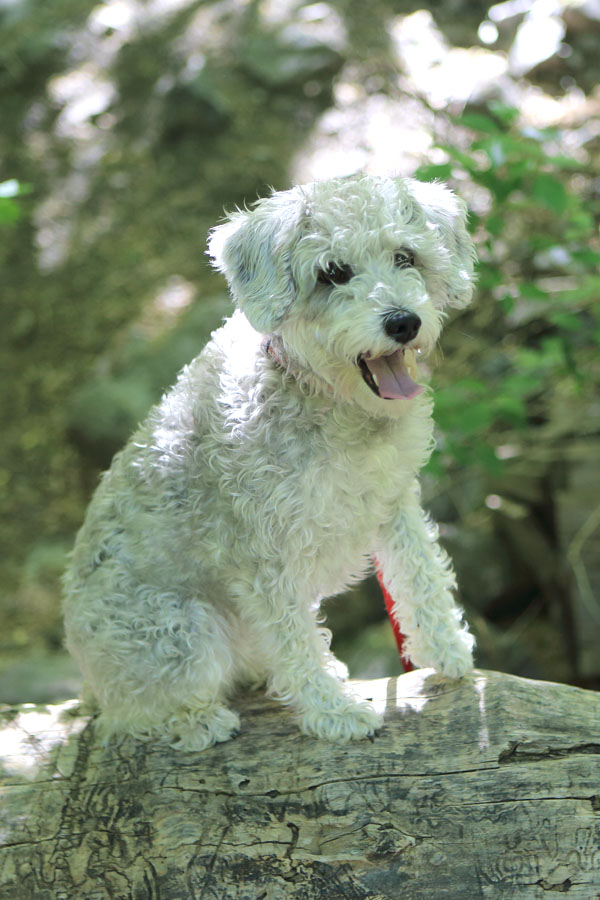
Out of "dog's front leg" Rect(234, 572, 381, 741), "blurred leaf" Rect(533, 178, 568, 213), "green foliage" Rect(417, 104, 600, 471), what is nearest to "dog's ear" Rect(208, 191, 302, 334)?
"dog's front leg" Rect(234, 572, 381, 741)

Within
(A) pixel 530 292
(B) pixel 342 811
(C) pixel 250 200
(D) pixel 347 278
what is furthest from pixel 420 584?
(C) pixel 250 200

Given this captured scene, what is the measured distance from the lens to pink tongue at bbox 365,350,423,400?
2875 millimetres

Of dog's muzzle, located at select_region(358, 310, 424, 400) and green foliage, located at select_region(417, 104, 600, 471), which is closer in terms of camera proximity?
dog's muzzle, located at select_region(358, 310, 424, 400)

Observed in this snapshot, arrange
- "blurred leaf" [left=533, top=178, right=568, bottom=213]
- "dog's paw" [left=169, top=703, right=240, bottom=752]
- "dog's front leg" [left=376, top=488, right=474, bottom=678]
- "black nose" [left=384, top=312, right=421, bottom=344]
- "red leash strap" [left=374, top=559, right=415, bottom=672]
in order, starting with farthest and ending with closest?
"blurred leaf" [left=533, top=178, right=568, bottom=213]
"red leash strap" [left=374, top=559, right=415, bottom=672]
"dog's front leg" [left=376, top=488, right=474, bottom=678]
"dog's paw" [left=169, top=703, right=240, bottom=752]
"black nose" [left=384, top=312, right=421, bottom=344]

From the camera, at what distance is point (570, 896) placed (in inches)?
111

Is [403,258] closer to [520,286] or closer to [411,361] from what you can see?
[411,361]

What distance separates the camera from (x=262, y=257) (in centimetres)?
296

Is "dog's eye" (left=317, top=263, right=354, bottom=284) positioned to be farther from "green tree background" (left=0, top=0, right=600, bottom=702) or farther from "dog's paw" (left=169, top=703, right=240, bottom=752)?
"green tree background" (left=0, top=0, right=600, bottom=702)

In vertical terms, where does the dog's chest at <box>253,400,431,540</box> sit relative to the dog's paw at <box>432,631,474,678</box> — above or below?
above

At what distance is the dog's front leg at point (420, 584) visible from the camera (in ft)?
11.5

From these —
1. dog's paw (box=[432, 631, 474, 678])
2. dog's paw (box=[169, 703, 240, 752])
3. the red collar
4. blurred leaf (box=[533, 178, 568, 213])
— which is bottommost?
dog's paw (box=[169, 703, 240, 752])

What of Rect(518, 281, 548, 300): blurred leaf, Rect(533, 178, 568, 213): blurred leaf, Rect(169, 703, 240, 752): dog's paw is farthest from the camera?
Rect(518, 281, 548, 300): blurred leaf

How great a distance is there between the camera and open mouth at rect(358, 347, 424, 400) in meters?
2.88

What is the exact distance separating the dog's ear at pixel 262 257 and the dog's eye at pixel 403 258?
339 millimetres
